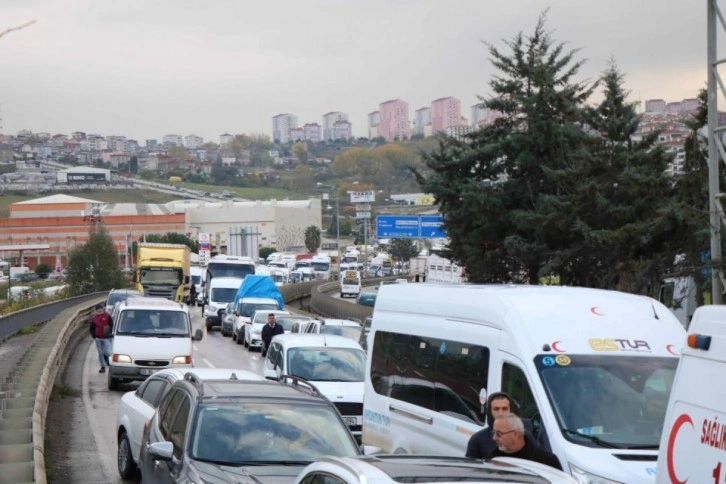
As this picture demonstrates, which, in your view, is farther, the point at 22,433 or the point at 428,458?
the point at 22,433

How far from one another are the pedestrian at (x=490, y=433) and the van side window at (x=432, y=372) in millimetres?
2032

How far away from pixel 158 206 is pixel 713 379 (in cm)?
17543

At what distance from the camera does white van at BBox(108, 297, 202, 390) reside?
2408 centimetres

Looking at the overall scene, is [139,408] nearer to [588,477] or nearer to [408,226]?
[588,477]

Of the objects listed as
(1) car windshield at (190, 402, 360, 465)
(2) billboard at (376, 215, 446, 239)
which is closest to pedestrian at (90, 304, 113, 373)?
(1) car windshield at (190, 402, 360, 465)

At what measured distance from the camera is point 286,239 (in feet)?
579

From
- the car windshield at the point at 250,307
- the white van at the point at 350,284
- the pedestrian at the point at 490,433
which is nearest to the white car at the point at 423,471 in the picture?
the pedestrian at the point at 490,433

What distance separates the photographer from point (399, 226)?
210 ft

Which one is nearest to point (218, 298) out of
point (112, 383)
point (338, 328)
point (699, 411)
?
point (338, 328)

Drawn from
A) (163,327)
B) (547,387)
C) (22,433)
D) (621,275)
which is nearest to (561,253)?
(621,275)

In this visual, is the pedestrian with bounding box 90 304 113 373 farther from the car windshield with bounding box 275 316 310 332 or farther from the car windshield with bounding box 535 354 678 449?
the car windshield with bounding box 535 354 678 449

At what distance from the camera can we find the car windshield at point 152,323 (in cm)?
2500

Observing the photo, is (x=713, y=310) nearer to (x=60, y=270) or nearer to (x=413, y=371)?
(x=413, y=371)

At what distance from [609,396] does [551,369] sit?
0.50 meters
